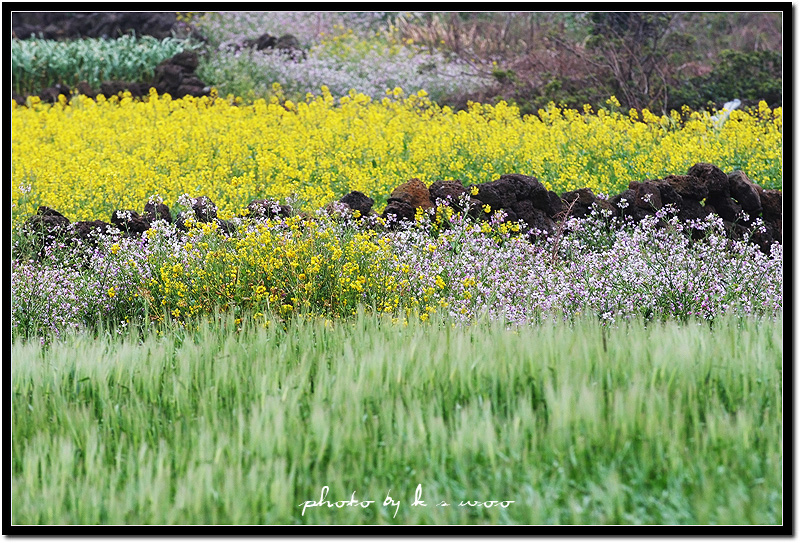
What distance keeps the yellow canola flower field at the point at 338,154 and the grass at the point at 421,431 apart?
3.63 metres

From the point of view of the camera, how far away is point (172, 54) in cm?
1775

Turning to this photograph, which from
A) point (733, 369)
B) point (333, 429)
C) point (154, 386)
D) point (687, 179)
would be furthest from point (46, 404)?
point (687, 179)

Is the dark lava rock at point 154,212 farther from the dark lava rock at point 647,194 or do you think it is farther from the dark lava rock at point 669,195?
the dark lava rock at point 669,195

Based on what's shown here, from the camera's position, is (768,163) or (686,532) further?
(768,163)

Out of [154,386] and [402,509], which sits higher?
[154,386]

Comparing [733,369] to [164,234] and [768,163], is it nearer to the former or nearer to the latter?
[164,234]

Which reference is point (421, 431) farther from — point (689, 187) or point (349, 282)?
point (689, 187)

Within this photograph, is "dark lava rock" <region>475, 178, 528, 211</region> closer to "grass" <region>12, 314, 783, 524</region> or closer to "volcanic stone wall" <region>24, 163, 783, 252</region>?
"volcanic stone wall" <region>24, 163, 783, 252</region>

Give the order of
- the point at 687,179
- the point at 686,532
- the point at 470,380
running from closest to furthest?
the point at 686,532, the point at 470,380, the point at 687,179

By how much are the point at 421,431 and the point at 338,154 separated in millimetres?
6899

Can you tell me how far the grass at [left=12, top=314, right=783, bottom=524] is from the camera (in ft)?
8.13

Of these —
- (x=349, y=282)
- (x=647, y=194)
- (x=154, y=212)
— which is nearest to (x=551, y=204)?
(x=647, y=194)

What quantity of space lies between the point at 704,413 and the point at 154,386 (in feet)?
6.04

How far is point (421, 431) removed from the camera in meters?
2.67
